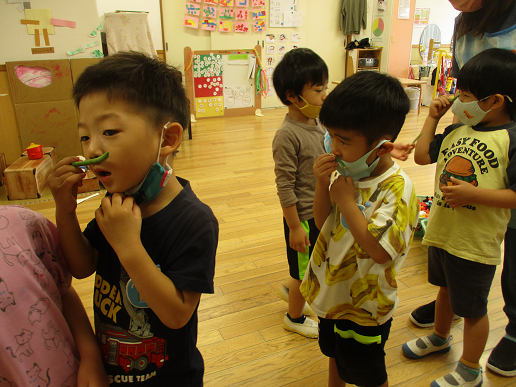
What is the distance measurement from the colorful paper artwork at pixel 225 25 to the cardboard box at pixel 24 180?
4.27m

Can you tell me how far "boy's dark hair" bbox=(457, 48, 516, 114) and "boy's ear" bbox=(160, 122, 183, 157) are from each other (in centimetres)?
95

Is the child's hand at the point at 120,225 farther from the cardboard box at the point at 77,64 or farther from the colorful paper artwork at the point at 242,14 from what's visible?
the colorful paper artwork at the point at 242,14

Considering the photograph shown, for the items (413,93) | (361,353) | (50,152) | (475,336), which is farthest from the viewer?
(413,93)

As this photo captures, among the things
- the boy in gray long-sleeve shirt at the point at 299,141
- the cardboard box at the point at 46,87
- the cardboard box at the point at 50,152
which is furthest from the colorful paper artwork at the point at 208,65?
the boy in gray long-sleeve shirt at the point at 299,141

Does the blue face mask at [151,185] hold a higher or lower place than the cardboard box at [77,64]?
lower

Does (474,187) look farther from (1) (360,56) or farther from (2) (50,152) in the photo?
(1) (360,56)

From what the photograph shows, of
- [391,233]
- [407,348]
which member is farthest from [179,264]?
[407,348]

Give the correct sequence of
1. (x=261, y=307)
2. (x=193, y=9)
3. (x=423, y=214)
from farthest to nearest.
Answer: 1. (x=193, y=9)
2. (x=423, y=214)
3. (x=261, y=307)

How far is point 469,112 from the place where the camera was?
47.7 inches

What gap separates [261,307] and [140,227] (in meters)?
1.35

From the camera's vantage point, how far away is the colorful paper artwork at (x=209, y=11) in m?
6.34

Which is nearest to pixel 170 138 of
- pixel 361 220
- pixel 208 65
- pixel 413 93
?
pixel 361 220

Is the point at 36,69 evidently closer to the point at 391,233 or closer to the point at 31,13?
the point at 31,13

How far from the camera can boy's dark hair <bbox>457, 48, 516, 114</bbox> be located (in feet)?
3.79
